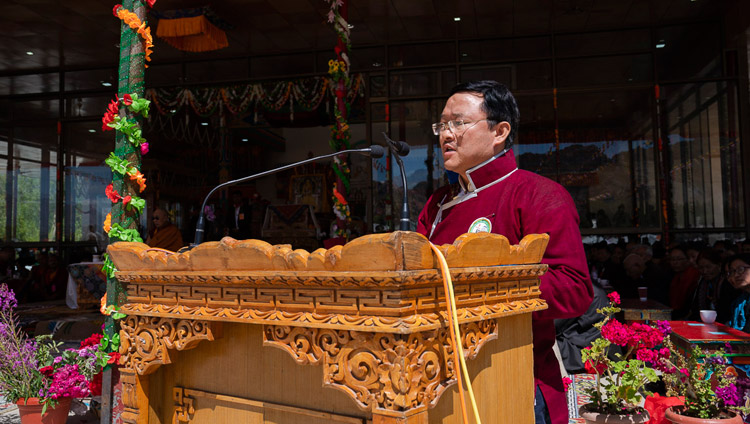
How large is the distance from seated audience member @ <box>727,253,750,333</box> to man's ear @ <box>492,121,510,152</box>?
306cm

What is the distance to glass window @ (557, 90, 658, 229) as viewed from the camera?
7.87 m

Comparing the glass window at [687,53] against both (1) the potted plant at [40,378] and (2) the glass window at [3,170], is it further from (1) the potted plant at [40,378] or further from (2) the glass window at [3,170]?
(2) the glass window at [3,170]

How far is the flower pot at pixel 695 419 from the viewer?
246 cm

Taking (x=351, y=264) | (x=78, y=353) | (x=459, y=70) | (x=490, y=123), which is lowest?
(x=78, y=353)

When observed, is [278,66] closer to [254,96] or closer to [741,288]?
[254,96]

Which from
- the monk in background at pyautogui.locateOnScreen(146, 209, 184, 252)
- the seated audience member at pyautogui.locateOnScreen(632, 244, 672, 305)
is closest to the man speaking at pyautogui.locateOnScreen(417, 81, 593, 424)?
the monk in background at pyautogui.locateOnScreen(146, 209, 184, 252)

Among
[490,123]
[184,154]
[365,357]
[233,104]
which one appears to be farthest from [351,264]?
[184,154]

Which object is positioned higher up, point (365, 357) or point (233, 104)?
point (233, 104)

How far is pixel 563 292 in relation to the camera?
1324 mm

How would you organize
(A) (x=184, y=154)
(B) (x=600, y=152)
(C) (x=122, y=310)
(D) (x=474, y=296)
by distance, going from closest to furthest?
(D) (x=474, y=296) → (C) (x=122, y=310) → (B) (x=600, y=152) → (A) (x=184, y=154)

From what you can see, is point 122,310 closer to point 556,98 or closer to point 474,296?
point 474,296

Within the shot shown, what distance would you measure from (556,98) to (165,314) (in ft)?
25.7

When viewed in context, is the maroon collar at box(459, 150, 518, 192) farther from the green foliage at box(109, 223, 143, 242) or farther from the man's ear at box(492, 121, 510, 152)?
the green foliage at box(109, 223, 143, 242)

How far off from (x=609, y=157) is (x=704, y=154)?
4.32ft
